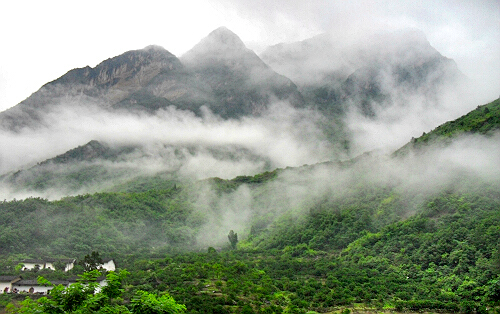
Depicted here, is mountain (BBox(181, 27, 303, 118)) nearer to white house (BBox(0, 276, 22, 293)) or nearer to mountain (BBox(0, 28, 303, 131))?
mountain (BBox(0, 28, 303, 131))

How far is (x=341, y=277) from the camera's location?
4491cm

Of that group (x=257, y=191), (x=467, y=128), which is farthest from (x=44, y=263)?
(x=467, y=128)

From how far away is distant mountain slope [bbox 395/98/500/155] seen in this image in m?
64.1

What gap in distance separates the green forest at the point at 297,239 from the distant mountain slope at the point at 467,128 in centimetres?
32

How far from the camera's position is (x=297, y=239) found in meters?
66.6

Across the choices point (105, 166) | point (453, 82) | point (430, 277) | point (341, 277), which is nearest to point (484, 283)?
point (430, 277)

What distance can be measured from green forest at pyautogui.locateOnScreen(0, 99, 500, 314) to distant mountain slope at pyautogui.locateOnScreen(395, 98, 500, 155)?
1.05 ft

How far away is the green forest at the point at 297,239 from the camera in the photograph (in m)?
35.1

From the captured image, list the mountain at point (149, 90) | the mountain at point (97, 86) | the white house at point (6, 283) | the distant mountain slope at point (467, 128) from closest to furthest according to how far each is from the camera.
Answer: the white house at point (6, 283), the distant mountain slope at point (467, 128), the mountain at point (149, 90), the mountain at point (97, 86)

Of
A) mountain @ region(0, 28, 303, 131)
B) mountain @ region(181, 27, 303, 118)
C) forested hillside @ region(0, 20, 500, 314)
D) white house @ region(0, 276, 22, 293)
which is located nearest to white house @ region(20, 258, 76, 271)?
forested hillside @ region(0, 20, 500, 314)

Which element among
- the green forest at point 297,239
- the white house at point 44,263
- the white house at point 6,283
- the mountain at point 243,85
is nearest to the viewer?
the green forest at point 297,239

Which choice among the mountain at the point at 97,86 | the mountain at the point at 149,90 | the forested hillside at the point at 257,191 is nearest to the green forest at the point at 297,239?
the forested hillside at the point at 257,191

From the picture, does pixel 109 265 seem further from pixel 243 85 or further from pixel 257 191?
pixel 243 85

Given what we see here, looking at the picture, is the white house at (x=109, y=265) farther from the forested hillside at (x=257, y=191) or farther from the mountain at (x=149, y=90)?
the mountain at (x=149, y=90)
